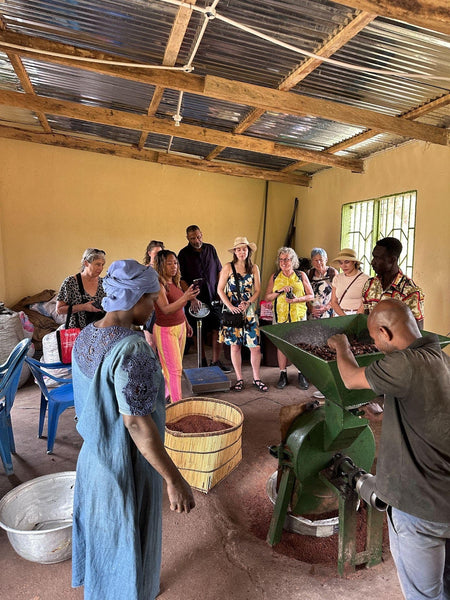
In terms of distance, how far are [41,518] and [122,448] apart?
4.22 feet

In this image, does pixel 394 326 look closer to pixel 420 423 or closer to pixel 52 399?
pixel 420 423

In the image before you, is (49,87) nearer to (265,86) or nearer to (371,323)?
(265,86)

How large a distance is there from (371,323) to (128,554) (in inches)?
51.2

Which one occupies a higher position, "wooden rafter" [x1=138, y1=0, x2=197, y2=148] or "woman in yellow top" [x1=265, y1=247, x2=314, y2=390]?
"wooden rafter" [x1=138, y1=0, x2=197, y2=148]

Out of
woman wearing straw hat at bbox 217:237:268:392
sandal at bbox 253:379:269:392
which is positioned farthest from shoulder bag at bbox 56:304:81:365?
sandal at bbox 253:379:269:392

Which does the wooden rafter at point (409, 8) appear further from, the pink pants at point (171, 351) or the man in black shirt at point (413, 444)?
the pink pants at point (171, 351)

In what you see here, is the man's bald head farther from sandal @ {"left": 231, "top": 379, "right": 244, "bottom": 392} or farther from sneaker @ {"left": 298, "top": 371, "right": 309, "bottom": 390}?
sneaker @ {"left": 298, "top": 371, "right": 309, "bottom": 390}

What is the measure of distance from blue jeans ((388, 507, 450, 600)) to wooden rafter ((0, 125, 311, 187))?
654 cm

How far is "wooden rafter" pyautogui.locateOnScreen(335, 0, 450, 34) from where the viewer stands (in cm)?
202

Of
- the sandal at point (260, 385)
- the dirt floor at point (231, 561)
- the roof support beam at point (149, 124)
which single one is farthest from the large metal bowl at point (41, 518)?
the roof support beam at point (149, 124)

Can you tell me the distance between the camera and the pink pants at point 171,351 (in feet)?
11.8

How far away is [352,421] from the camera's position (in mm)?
2049

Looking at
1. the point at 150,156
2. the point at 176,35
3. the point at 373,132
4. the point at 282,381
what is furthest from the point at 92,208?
the point at 373,132

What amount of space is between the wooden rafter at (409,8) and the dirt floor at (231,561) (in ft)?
9.70
